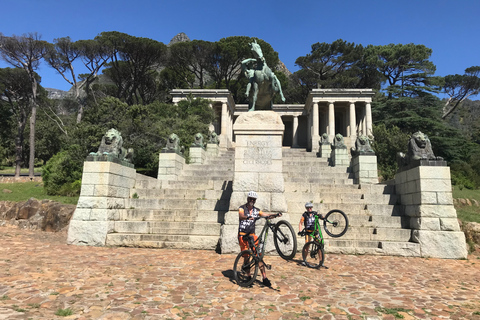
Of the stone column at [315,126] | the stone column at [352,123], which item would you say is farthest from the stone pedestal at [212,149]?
the stone column at [352,123]

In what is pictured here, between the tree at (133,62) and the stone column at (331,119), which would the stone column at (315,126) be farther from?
the tree at (133,62)

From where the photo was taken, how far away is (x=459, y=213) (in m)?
10.0

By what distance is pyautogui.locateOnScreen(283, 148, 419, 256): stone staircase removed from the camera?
749cm

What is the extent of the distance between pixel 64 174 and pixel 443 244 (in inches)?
731

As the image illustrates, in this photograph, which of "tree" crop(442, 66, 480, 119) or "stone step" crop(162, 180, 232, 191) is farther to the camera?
"tree" crop(442, 66, 480, 119)

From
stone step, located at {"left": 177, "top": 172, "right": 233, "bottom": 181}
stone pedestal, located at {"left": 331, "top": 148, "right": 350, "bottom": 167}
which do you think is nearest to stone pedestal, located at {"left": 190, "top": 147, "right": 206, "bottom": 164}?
stone step, located at {"left": 177, "top": 172, "right": 233, "bottom": 181}

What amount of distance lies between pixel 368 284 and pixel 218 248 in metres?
3.68

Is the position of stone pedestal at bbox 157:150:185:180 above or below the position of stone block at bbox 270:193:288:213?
above

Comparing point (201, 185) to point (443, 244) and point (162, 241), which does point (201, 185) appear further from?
point (443, 244)

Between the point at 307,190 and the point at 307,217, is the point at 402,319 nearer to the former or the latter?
the point at 307,217

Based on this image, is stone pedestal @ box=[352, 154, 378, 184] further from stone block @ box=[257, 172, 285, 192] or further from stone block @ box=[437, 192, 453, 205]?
stone block @ box=[257, 172, 285, 192]

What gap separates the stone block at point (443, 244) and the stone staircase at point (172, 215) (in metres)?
5.45

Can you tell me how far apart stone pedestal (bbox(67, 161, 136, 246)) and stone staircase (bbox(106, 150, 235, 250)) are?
0.30 meters

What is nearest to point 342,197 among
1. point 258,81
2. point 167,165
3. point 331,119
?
point 258,81
